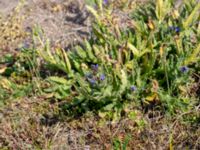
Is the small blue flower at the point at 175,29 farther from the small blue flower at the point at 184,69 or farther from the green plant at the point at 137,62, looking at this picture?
the small blue flower at the point at 184,69

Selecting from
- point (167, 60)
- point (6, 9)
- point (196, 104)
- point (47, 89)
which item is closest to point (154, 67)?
point (167, 60)

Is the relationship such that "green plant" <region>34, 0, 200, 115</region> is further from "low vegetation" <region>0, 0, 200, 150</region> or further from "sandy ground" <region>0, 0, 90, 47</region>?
"sandy ground" <region>0, 0, 90, 47</region>

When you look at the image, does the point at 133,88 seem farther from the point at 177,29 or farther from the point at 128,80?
the point at 177,29

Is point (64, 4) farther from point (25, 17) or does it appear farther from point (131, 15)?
point (131, 15)

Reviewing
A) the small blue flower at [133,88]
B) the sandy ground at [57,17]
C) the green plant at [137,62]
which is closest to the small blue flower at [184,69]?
the green plant at [137,62]

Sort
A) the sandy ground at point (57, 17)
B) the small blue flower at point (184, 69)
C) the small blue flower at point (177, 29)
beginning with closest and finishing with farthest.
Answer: the small blue flower at point (184, 69) < the small blue flower at point (177, 29) < the sandy ground at point (57, 17)

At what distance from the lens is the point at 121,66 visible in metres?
2.81

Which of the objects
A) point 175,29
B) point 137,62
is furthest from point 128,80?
point 175,29

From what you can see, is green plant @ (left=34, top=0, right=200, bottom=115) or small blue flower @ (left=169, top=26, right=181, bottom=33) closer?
green plant @ (left=34, top=0, right=200, bottom=115)

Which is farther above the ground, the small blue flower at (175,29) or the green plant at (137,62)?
the small blue flower at (175,29)

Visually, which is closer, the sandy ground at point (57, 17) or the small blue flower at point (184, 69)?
the small blue flower at point (184, 69)

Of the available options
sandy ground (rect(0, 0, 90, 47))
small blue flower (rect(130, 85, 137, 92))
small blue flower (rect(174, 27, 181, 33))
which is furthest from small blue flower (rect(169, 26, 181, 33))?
sandy ground (rect(0, 0, 90, 47))

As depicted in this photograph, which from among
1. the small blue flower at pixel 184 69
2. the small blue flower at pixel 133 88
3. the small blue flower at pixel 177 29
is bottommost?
the small blue flower at pixel 133 88

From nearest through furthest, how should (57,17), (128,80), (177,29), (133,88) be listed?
1. (133,88)
2. (128,80)
3. (177,29)
4. (57,17)
